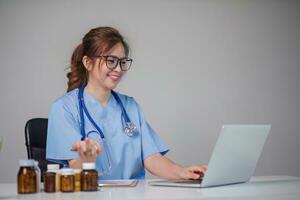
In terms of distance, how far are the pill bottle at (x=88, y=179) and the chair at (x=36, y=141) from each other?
84 centimetres

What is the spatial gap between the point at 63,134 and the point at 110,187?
498mm

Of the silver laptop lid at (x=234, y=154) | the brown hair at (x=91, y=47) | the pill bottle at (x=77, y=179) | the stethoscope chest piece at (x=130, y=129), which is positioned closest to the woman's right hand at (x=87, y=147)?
the pill bottle at (x=77, y=179)

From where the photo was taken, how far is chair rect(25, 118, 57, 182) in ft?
7.29

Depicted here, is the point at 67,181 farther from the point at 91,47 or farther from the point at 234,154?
the point at 91,47

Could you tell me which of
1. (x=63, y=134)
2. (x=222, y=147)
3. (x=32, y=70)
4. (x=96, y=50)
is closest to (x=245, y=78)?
(x=32, y=70)

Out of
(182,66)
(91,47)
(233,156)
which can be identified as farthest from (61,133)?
(182,66)

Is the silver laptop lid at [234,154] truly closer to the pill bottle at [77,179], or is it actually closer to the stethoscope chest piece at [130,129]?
the pill bottle at [77,179]

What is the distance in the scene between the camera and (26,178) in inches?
54.1

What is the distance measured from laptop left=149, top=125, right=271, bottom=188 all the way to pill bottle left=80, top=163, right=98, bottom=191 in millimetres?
263

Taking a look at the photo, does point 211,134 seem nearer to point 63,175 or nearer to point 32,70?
point 32,70

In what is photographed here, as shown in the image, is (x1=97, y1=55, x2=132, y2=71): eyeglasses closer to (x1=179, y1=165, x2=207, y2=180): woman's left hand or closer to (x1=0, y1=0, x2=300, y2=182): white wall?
(x1=179, y1=165, x2=207, y2=180): woman's left hand

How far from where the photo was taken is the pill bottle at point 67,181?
1.39 m

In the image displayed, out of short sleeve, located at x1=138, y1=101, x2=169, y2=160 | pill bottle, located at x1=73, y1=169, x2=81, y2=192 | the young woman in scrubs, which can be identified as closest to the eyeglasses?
the young woman in scrubs

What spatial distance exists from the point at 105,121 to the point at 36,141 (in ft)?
1.20
